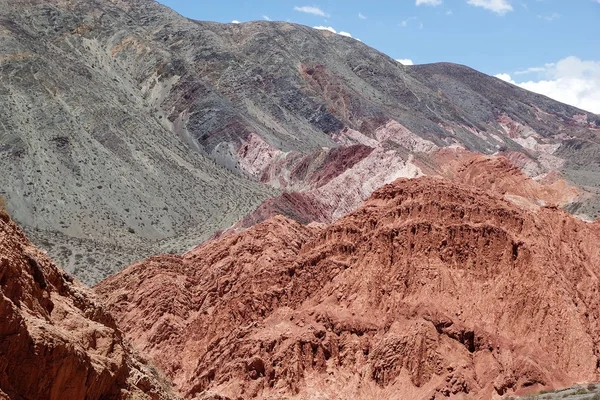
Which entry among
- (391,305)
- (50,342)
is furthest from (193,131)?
(50,342)

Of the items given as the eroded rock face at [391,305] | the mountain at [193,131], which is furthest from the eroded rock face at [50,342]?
the mountain at [193,131]

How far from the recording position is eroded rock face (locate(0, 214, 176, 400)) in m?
10.4

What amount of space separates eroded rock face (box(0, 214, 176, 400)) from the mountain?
136 feet

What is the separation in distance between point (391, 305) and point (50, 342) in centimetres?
2495

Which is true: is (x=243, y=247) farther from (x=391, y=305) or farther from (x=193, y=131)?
(x=193, y=131)

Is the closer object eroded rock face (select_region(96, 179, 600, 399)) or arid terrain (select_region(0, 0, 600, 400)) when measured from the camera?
arid terrain (select_region(0, 0, 600, 400))

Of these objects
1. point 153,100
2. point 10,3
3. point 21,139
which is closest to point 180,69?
point 153,100

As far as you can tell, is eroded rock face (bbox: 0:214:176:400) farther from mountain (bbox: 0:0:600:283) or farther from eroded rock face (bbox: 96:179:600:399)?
mountain (bbox: 0:0:600:283)

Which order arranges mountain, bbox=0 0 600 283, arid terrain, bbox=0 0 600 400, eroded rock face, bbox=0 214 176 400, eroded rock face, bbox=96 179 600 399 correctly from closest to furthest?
eroded rock face, bbox=0 214 176 400, arid terrain, bbox=0 0 600 400, eroded rock face, bbox=96 179 600 399, mountain, bbox=0 0 600 283

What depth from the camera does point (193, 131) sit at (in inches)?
4008

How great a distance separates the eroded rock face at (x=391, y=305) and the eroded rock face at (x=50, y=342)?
61.2ft

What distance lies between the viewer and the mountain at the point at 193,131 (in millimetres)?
69062

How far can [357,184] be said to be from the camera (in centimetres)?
7862

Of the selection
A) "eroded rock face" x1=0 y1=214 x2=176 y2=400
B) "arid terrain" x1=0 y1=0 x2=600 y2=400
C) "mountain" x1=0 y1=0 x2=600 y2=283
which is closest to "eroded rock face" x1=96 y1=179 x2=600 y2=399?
"arid terrain" x1=0 y1=0 x2=600 y2=400
